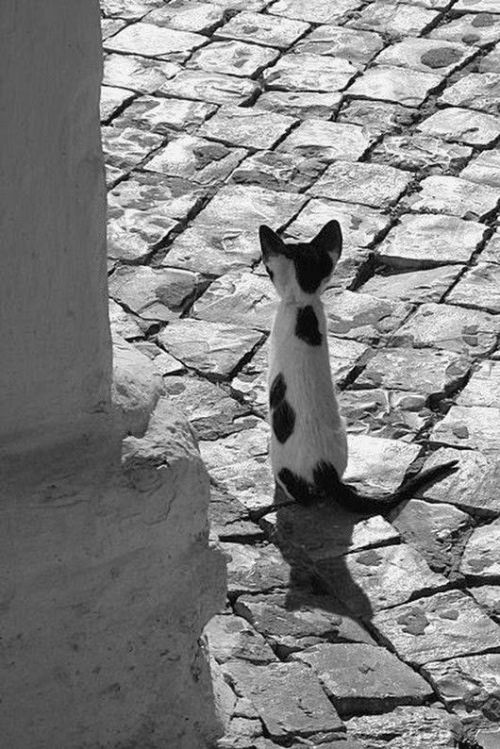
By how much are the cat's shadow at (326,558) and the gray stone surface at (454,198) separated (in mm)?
2466

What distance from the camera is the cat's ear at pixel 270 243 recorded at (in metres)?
6.14

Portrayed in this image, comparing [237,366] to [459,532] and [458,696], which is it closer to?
[459,532]

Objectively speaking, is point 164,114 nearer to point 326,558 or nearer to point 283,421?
point 283,421

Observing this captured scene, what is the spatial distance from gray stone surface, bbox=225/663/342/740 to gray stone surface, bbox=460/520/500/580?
0.89m

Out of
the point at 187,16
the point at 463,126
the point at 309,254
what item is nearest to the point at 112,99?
the point at 187,16

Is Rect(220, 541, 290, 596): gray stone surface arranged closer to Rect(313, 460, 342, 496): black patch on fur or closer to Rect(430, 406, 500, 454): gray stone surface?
Rect(313, 460, 342, 496): black patch on fur

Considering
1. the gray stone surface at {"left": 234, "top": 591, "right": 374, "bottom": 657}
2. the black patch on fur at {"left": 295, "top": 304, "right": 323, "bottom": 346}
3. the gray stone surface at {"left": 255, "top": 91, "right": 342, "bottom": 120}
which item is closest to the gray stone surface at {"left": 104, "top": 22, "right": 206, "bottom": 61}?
the gray stone surface at {"left": 255, "top": 91, "right": 342, "bottom": 120}

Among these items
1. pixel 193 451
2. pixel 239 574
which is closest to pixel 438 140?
pixel 239 574

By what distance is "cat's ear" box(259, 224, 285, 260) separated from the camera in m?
6.14

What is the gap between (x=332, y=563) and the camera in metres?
5.92

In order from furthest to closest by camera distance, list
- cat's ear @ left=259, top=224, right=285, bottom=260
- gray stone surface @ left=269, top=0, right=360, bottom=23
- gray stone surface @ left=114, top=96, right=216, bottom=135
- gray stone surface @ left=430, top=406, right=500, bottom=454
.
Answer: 1. gray stone surface @ left=269, top=0, right=360, bottom=23
2. gray stone surface @ left=114, top=96, right=216, bottom=135
3. gray stone surface @ left=430, top=406, right=500, bottom=454
4. cat's ear @ left=259, top=224, right=285, bottom=260

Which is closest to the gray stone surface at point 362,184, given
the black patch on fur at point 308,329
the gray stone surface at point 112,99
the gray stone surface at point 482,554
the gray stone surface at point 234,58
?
the gray stone surface at point 234,58

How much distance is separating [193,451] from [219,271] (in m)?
3.62

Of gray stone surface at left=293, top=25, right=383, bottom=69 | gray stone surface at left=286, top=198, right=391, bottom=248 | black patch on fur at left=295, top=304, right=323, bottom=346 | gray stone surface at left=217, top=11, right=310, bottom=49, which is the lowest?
black patch on fur at left=295, top=304, right=323, bottom=346
